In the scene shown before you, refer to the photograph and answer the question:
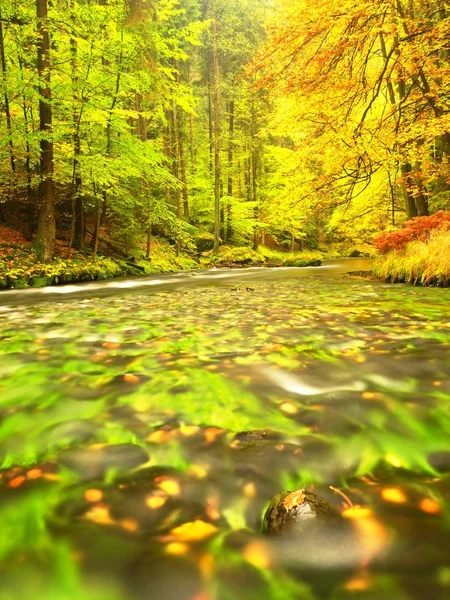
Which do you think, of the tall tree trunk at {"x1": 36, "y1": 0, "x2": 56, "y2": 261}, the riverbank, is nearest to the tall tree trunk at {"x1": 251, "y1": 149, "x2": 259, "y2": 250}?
Answer: the riverbank

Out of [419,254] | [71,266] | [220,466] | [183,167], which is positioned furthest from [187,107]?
[220,466]

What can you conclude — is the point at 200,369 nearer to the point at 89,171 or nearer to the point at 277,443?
the point at 277,443

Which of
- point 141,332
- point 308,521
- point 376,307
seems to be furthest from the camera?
point 376,307

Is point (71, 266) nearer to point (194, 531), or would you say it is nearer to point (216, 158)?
point (194, 531)

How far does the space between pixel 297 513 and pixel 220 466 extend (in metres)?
0.40

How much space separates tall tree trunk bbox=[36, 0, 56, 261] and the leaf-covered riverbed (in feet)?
28.3

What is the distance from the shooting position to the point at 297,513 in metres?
1.18

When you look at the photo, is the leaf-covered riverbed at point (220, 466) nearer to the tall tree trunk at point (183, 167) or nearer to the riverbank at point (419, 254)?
the riverbank at point (419, 254)

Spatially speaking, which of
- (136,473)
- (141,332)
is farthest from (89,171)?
(136,473)

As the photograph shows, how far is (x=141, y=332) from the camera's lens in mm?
3895

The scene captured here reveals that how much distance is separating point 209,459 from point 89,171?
11.2 meters

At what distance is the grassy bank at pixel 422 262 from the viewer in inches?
296

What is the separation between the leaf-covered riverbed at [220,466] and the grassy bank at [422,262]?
16.7 feet

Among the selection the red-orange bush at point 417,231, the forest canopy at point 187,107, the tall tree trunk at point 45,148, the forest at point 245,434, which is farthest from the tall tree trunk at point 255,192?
the forest at point 245,434
